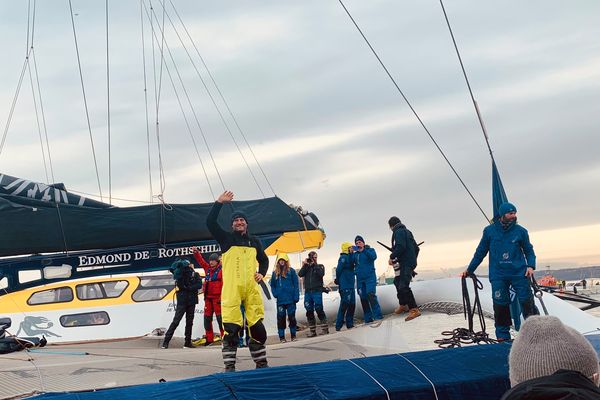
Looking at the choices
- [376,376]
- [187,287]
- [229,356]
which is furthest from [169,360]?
[187,287]

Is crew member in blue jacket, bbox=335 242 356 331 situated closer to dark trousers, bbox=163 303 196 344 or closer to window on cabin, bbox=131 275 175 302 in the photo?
dark trousers, bbox=163 303 196 344

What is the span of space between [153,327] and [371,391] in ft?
33.5

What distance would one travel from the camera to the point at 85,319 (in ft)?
47.6

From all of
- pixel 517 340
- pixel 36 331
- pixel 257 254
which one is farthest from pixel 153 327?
pixel 517 340

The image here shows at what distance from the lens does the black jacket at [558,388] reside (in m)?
1.87

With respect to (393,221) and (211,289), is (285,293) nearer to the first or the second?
(211,289)

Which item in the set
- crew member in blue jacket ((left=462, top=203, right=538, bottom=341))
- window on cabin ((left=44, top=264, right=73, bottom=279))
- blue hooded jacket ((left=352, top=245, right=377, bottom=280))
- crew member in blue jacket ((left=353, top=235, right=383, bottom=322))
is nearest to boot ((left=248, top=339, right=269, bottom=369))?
crew member in blue jacket ((left=462, top=203, right=538, bottom=341))

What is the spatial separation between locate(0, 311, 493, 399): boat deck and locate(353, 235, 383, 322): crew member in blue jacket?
4.68ft

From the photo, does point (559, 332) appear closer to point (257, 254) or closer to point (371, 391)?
point (371, 391)

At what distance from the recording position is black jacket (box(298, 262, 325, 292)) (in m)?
13.0

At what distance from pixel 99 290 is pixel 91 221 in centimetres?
450

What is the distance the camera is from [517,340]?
2.15 metres

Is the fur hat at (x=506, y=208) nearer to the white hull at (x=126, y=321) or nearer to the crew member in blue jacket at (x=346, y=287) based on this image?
the crew member in blue jacket at (x=346, y=287)

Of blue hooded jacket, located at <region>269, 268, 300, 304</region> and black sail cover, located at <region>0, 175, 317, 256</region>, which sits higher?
black sail cover, located at <region>0, 175, 317, 256</region>
